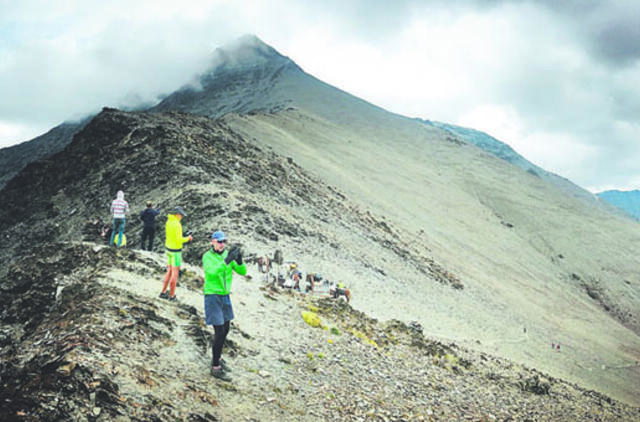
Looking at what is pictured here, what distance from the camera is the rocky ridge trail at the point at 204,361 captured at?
5.80 metres

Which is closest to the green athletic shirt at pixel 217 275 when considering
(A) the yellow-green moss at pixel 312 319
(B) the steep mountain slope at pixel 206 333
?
(B) the steep mountain slope at pixel 206 333

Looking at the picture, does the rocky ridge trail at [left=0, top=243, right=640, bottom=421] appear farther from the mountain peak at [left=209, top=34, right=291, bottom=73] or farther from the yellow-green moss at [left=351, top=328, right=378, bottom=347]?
the mountain peak at [left=209, top=34, right=291, bottom=73]

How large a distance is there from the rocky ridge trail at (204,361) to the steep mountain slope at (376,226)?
5466mm

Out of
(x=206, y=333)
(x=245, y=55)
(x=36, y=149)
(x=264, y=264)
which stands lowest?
(x=36, y=149)

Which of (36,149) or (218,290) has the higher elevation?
(218,290)

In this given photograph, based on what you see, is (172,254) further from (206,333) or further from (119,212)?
(119,212)

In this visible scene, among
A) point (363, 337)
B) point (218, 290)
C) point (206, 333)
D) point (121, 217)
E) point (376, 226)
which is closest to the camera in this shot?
point (218, 290)

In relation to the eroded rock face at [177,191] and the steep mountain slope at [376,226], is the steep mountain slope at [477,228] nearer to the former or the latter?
the steep mountain slope at [376,226]

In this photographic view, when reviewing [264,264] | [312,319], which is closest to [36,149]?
[264,264]

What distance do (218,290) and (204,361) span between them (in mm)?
1488

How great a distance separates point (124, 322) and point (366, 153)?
63.2 metres

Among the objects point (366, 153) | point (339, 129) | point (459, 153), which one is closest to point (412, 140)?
point (459, 153)

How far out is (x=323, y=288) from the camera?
57.6 ft

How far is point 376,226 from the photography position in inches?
1487
